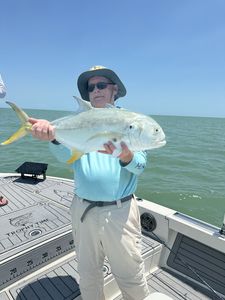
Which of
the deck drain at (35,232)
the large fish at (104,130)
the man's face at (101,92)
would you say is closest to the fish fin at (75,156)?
the large fish at (104,130)

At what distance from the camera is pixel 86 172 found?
2418mm

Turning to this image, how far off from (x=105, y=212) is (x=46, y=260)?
170 cm

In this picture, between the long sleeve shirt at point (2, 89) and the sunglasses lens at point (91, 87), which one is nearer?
the sunglasses lens at point (91, 87)

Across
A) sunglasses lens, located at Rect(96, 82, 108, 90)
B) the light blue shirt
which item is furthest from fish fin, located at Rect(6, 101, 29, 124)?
sunglasses lens, located at Rect(96, 82, 108, 90)

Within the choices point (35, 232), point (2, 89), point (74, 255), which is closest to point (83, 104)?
point (35, 232)

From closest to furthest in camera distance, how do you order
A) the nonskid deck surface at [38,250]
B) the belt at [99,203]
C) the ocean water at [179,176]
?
the belt at [99,203], the nonskid deck surface at [38,250], the ocean water at [179,176]

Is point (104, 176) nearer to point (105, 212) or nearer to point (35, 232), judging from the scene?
point (105, 212)

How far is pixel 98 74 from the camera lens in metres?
2.62

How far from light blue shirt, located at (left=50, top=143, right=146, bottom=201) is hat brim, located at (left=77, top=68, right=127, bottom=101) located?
0.73 m

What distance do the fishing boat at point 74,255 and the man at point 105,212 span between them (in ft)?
2.85

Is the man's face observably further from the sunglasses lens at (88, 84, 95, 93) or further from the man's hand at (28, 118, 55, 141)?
the man's hand at (28, 118, 55, 141)

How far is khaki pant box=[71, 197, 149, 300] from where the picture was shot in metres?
2.38

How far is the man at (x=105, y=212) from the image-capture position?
237cm

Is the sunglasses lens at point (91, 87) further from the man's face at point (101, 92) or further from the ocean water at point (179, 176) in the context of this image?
the ocean water at point (179, 176)
